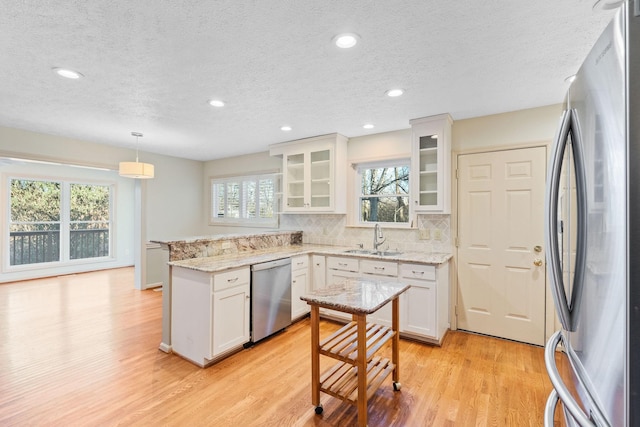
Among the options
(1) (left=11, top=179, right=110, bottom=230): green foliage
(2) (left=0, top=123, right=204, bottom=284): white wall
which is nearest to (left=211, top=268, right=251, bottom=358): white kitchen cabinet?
(2) (left=0, top=123, right=204, bottom=284): white wall

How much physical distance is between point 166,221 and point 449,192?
16.1 ft

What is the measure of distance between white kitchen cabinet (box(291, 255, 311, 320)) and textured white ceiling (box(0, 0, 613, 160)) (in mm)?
1708

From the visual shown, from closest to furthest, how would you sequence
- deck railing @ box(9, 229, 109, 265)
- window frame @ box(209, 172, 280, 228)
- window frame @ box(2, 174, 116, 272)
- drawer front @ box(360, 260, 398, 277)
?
drawer front @ box(360, 260, 398, 277) → window frame @ box(209, 172, 280, 228) → window frame @ box(2, 174, 116, 272) → deck railing @ box(9, 229, 109, 265)

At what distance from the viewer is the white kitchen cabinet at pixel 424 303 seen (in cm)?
304

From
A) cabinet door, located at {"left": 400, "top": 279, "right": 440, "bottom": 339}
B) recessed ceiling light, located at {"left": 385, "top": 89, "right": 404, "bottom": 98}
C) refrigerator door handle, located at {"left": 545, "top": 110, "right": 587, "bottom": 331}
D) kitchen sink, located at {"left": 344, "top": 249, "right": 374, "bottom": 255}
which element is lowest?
cabinet door, located at {"left": 400, "top": 279, "right": 440, "bottom": 339}

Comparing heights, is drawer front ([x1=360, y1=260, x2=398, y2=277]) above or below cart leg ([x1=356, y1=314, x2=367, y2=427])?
above

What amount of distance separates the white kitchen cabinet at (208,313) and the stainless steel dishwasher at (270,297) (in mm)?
80

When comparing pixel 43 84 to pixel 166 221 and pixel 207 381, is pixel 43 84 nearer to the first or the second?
pixel 207 381

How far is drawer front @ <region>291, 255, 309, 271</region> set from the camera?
3.62m

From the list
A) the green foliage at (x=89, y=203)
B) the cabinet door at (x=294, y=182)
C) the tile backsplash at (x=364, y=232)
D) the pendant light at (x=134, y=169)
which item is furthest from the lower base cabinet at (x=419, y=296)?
the green foliage at (x=89, y=203)

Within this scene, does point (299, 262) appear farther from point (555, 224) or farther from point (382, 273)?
point (555, 224)

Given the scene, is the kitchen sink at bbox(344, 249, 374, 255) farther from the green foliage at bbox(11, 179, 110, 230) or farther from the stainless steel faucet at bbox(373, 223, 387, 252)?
the green foliage at bbox(11, 179, 110, 230)

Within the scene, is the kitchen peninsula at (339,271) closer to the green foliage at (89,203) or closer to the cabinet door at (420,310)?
the cabinet door at (420,310)

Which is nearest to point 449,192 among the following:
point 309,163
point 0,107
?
point 309,163
